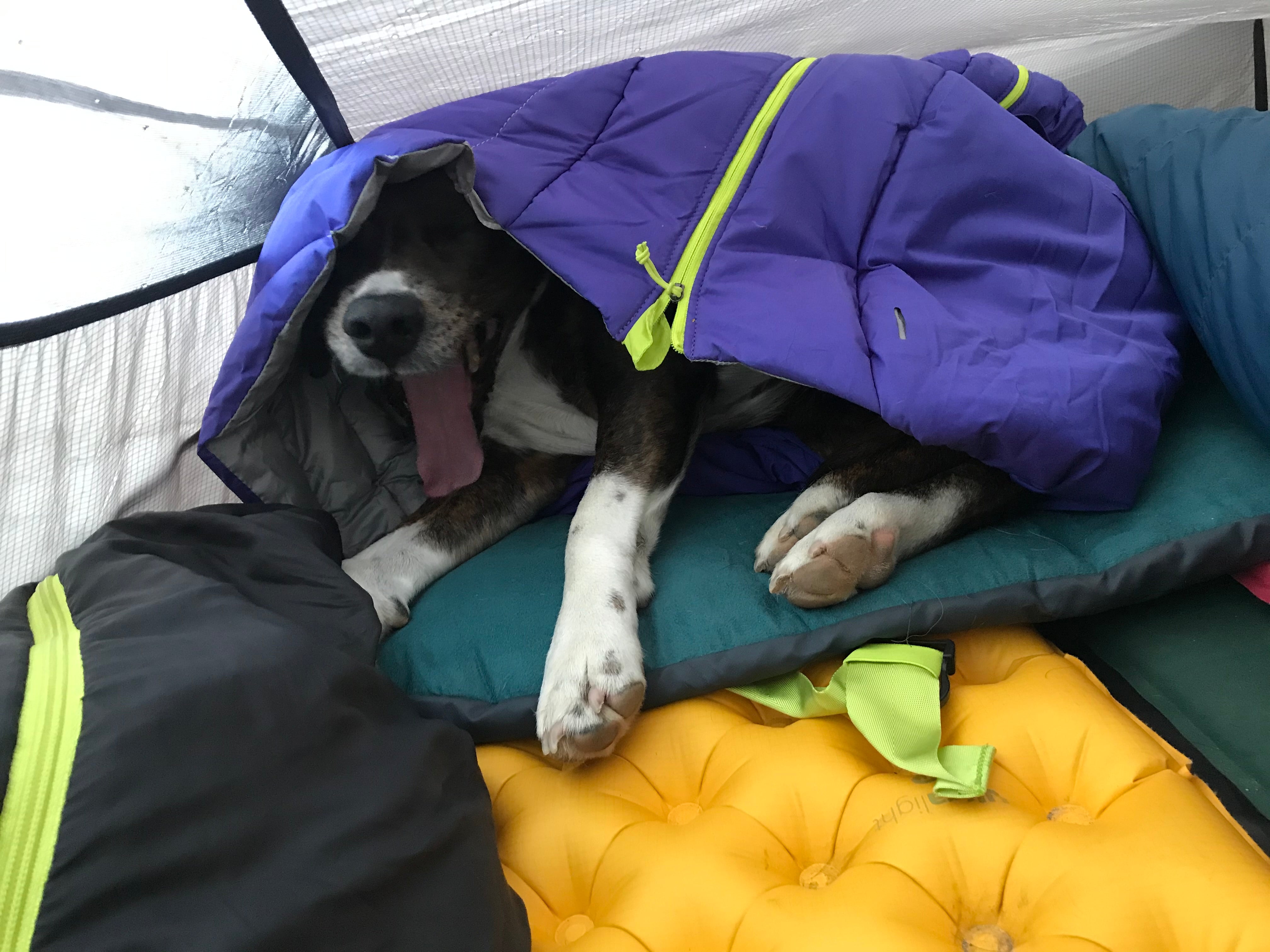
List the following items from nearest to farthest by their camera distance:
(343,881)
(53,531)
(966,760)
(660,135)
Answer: (343,881) → (966,760) → (53,531) → (660,135)

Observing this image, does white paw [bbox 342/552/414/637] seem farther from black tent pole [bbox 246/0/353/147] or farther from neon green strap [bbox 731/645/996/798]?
black tent pole [bbox 246/0/353/147]

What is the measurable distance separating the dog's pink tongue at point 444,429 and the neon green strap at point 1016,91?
129cm

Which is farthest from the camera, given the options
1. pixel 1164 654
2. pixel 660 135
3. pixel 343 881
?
pixel 660 135

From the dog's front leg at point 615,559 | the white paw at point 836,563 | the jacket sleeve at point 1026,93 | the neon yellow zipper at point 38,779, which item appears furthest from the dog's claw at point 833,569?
the jacket sleeve at point 1026,93

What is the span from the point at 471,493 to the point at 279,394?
1.37 ft

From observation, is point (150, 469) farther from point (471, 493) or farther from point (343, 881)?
point (343, 881)

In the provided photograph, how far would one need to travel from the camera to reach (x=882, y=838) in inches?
38.8

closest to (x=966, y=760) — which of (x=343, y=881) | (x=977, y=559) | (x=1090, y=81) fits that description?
(x=977, y=559)

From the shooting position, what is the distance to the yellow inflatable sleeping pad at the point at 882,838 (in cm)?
87

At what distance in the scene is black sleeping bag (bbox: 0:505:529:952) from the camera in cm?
69

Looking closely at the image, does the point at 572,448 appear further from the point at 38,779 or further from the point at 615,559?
the point at 38,779

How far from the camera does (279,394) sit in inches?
65.7

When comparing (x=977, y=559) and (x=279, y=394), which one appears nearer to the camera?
(x=977, y=559)

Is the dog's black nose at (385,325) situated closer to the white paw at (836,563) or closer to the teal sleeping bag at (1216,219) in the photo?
the white paw at (836,563)
